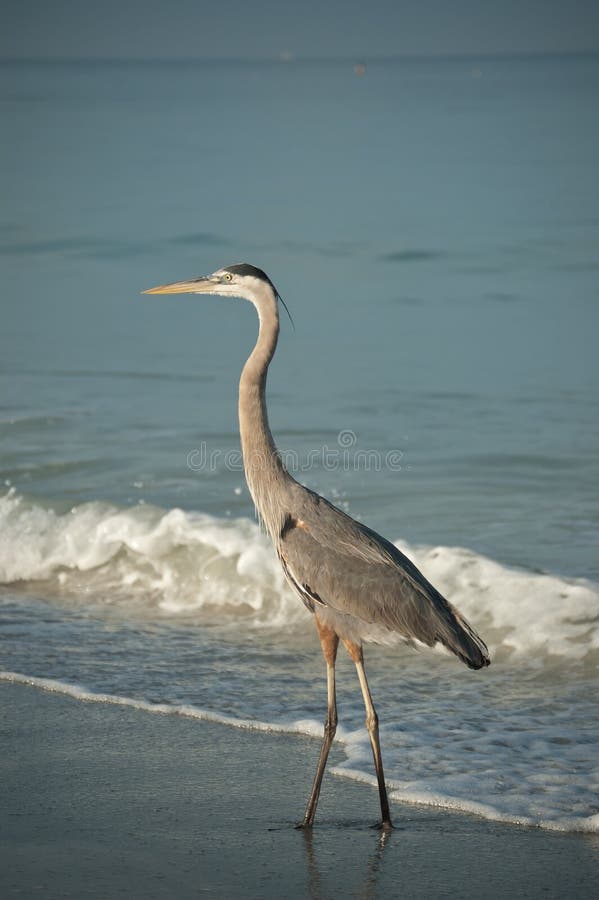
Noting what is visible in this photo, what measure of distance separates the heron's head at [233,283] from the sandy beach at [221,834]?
1883mm

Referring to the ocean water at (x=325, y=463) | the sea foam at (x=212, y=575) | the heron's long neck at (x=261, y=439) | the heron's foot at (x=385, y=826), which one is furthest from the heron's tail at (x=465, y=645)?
the sea foam at (x=212, y=575)

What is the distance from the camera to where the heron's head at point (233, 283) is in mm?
5484

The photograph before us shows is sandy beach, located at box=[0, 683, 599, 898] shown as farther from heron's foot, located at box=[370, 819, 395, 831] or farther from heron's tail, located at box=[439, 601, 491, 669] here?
heron's tail, located at box=[439, 601, 491, 669]

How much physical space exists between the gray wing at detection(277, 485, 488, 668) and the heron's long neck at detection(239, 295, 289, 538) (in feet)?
0.38

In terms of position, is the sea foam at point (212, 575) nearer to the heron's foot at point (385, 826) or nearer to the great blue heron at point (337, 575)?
the great blue heron at point (337, 575)

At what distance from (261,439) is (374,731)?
4.23 ft

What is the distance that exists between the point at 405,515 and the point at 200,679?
3294 mm

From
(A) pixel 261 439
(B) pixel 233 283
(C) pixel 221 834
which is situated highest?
(B) pixel 233 283

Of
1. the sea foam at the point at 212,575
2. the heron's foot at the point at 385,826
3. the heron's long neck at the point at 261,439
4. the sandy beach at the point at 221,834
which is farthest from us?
the sea foam at the point at 212,575

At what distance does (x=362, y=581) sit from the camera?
5141 mm

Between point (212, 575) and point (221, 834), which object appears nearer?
point (221, 834)

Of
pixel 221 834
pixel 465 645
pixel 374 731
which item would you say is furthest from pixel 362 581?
pixel 221 834

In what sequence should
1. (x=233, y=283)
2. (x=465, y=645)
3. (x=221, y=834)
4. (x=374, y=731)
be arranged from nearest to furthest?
(x=221, y=834) → (x=374, y=731) → (x=465, y=645) → (x=233, y=283)

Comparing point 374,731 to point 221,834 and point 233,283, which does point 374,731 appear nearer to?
point 221,834
